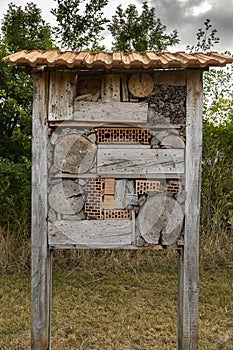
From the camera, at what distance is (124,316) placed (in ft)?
13.7

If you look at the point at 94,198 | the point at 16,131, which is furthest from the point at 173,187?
the point at 16,131

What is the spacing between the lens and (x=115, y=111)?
2719 millimetres

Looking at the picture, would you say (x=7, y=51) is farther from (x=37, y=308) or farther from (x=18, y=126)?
(x=37, y=308)

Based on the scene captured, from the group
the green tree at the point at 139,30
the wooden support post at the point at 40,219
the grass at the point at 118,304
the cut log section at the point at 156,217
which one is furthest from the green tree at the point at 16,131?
the cut log section at the point at 156,217

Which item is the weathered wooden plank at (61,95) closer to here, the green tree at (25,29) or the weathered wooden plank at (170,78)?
the weathered wooden plank at (170,78)

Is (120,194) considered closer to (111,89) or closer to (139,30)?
(111,89)

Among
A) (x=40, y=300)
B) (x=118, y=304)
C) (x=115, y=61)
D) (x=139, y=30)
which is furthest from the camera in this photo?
(x=139, y=30)

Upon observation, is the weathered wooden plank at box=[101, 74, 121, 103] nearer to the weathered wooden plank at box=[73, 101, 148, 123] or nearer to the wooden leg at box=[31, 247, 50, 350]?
the weathered wooden plank at box=[73, 101, 148, 123]

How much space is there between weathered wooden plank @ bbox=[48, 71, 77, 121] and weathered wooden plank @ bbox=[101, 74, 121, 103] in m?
0.22

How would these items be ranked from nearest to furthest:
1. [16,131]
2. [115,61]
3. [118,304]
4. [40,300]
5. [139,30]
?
[115,61], [40,300], [118,304], [16,131], [139,30]

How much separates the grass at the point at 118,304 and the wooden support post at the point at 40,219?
812mm

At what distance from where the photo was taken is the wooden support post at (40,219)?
2.72 metres

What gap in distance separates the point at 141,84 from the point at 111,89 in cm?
21

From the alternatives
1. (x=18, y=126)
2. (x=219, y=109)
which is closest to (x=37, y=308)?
(x=18, y=126)
